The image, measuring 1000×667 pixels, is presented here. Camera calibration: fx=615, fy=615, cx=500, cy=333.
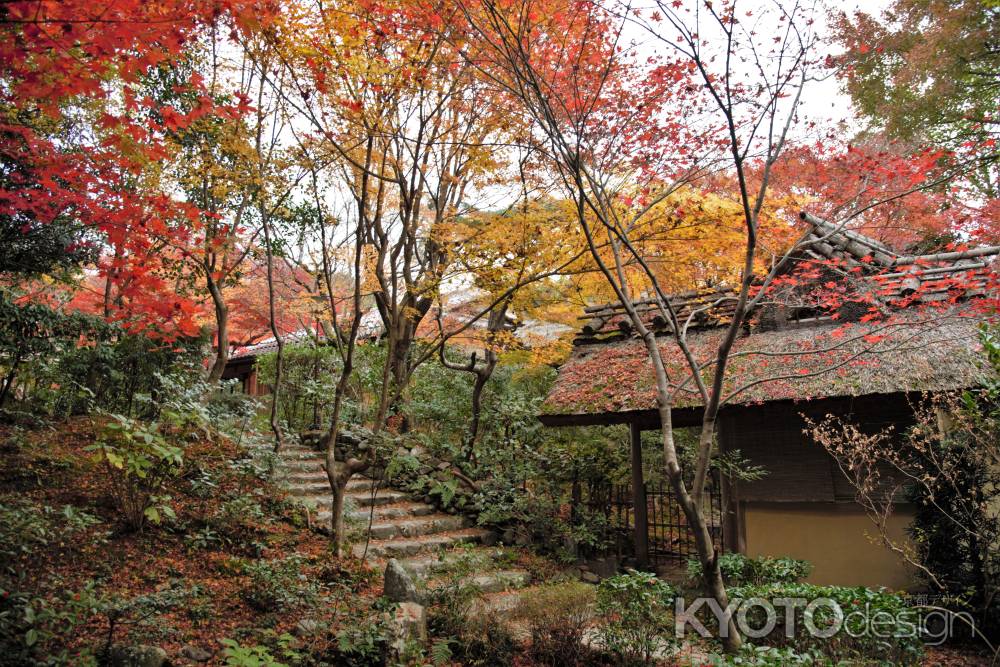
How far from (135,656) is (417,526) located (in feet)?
13.8

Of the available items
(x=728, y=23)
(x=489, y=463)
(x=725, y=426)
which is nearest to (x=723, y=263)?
(x=725, y=426)

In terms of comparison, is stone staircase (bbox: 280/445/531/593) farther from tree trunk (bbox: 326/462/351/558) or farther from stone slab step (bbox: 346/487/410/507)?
tree trunk (bbox: 326/462/351/558)

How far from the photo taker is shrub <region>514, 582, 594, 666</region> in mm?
4656

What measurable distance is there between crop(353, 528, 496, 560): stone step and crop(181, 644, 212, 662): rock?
2.35 meters

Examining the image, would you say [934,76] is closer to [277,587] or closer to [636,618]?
[636,618]

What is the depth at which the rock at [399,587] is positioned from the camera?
16.6 feet

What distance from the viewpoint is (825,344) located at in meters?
7.29

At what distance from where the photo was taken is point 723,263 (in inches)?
294

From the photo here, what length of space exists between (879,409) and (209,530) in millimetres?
6885

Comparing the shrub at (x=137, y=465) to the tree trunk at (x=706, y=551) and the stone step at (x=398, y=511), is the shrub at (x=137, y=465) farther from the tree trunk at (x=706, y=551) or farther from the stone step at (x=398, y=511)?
the tree trunk at (x=706, y=551)

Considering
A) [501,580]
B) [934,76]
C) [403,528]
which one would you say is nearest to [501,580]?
[501,580]

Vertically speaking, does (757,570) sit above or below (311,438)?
below

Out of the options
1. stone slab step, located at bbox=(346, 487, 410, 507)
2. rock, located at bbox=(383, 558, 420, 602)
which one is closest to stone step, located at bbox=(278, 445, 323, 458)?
stone slab step, located at bbox=(346, 487, 410, 507)

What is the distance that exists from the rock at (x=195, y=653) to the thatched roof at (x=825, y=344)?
399 cm
